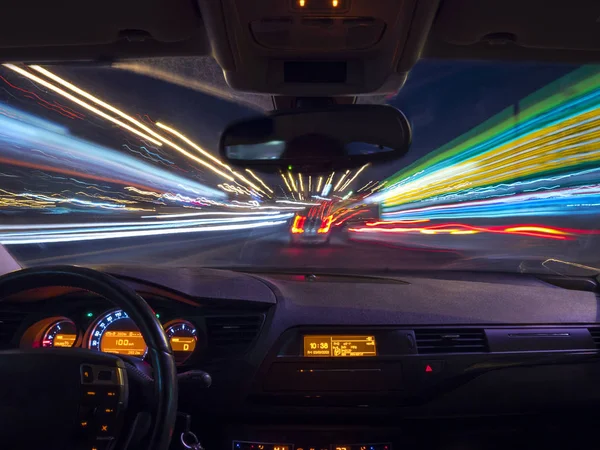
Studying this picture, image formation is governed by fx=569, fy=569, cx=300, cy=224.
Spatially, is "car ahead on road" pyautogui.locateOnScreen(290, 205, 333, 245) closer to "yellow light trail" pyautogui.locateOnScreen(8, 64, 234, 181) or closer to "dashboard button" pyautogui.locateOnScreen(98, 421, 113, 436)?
"yellow light trail" pyautogui.locateOnScreen(8, 64, 234, 181)

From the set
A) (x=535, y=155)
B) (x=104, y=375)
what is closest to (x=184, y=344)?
(x=104, y=375)

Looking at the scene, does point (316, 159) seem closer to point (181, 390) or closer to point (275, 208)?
point (181, 390)

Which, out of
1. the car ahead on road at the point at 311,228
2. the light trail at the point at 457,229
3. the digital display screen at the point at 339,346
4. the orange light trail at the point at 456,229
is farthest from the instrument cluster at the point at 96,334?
the orange light trail at the point at 456,229

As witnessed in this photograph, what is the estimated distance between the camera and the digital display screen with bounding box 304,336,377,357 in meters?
3.50

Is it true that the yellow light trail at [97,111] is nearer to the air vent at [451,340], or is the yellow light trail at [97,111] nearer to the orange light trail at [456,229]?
the air vent at [451,340]

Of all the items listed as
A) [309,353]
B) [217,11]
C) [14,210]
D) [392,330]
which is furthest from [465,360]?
[14,210]

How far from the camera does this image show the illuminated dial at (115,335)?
3.28 m

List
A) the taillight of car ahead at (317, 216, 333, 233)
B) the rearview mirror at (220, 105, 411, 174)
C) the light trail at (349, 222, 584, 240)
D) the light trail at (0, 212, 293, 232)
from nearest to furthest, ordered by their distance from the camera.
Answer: the rearview mirror at (220, 105, 411, 174)
the taillight of car ahead at (317, 216, 333, 233)
the light trail at (349, 222, 584, 240)
the light trail at (0, 212, 293, 232)

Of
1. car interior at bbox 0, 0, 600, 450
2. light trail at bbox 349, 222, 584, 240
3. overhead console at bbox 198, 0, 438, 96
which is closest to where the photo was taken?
overhead console at bbox 198, 0, 438, 96

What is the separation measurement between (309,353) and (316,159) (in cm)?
120

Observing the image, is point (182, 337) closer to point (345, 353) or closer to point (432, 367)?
point (345, 353)

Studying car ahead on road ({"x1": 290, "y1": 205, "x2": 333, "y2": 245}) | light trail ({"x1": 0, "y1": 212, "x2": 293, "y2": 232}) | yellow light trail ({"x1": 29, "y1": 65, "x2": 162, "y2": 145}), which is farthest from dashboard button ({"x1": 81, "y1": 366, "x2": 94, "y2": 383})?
light trail ({"x1": 0, "y1": 212, "x2": 293, "y2": 232})

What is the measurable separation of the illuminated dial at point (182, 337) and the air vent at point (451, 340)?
139 centimetres

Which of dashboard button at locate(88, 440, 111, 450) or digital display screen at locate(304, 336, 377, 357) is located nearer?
dashboard button at locate(88, 440, 111, 450)
